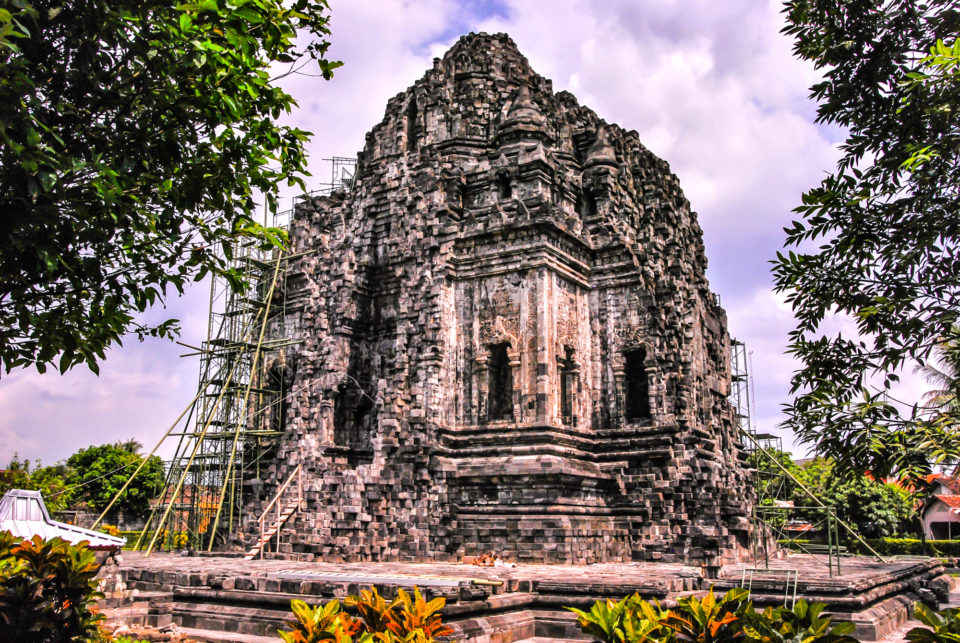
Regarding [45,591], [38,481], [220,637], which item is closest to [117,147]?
[45,591]

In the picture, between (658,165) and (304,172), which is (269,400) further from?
(304,172)

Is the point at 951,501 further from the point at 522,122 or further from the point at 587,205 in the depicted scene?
the point at 522,122

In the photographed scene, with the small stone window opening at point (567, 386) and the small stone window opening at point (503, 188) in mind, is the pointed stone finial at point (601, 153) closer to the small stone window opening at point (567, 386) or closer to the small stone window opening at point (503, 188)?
the small stone window opening at point (503, 188)

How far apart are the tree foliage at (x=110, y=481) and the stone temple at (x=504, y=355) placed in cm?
1812

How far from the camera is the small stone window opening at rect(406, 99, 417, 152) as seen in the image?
2486 centimetres

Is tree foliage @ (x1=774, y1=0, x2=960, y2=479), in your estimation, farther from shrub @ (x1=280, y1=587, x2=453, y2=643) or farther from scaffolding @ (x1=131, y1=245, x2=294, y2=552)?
scaffolding @ (x1=131, y1=245, x2=294, y2=552)

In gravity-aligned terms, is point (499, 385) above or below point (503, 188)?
below

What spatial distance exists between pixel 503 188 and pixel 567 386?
5.82 metres

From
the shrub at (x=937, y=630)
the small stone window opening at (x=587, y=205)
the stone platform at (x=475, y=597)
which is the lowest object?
the stone platform at (x=475, y=597)

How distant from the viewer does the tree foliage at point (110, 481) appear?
3819 cm

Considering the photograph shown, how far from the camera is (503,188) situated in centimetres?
2195

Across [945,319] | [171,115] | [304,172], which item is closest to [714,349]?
[945,319]

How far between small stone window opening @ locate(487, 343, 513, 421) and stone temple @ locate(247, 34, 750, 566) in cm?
7

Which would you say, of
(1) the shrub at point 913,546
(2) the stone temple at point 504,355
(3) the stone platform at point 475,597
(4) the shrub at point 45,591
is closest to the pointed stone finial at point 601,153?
(2) the stone temple at point 504,355
